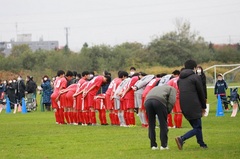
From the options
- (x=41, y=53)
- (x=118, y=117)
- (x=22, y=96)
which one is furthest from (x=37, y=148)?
(x=41, y=53)

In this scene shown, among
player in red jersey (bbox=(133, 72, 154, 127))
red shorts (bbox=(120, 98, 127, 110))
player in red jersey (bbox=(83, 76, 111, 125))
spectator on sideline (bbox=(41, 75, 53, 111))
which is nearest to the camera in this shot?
player in red jersey (bbox=(133, 72, 154, 127))

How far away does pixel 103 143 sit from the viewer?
18.9m

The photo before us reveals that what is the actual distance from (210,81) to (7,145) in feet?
138

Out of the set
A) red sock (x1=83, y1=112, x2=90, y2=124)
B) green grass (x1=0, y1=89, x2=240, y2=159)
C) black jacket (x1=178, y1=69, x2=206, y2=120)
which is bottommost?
green grass (x1=0, y1=89, x2=240, y2=159)

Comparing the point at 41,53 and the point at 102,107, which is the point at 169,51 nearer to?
the point at 41,53

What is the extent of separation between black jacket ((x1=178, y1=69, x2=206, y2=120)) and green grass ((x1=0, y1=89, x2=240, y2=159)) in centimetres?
86

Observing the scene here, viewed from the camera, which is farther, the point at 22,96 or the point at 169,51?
the point at 169,51

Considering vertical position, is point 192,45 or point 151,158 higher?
point 192,45

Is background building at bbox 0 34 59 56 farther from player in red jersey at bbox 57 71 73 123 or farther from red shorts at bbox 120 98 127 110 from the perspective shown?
red shorts at bbox 120 98 127 110

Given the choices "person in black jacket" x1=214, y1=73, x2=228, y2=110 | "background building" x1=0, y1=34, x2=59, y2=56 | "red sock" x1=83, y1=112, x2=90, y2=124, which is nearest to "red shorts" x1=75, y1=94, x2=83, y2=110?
"red sock" x1=83, y1=112, x2=90, y2=124

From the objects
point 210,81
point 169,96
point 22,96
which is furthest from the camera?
point 210,81

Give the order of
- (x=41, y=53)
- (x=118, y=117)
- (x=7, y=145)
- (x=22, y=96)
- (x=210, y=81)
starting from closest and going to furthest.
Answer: (x=7, y=145) → (x=118, y=117) → (x=22, y=96) → (x=210, y=81) → (x=41, y=53)

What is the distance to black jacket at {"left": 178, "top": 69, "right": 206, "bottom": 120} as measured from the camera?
1633cm

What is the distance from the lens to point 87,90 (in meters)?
26.5
